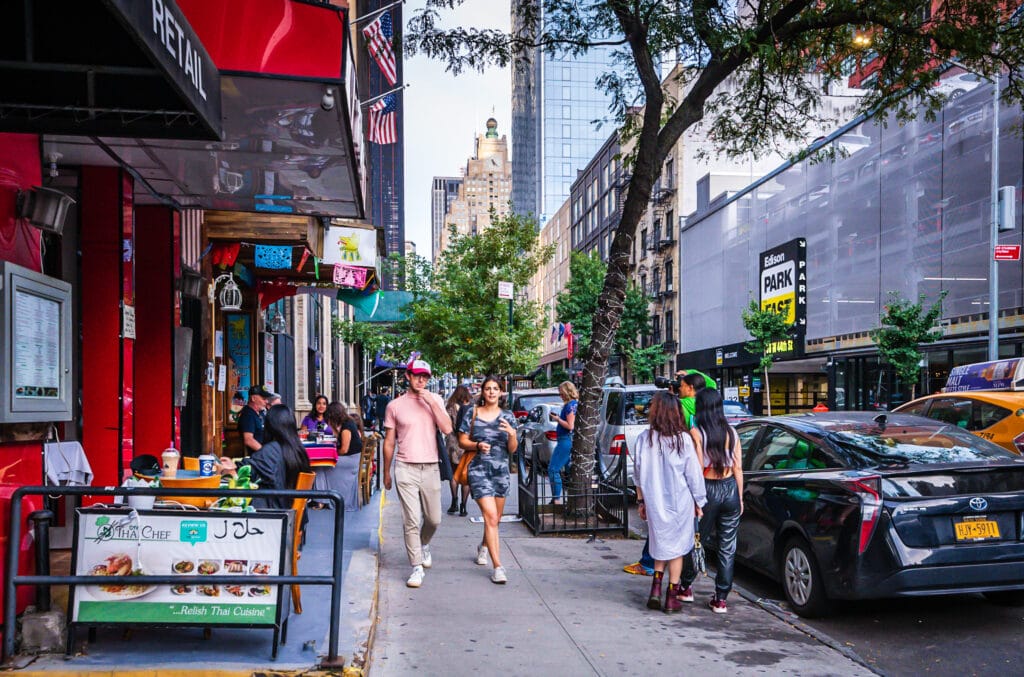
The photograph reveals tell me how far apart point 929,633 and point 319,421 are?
883cm

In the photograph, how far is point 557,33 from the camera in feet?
37.7

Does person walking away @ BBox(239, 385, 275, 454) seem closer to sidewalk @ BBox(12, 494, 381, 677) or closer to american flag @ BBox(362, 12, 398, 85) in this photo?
sidewalk @ BBox(12, 494, 381, 677)

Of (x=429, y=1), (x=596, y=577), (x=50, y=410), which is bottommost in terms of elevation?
(x=596, y=577)

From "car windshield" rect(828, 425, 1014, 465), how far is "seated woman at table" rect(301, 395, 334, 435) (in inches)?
291

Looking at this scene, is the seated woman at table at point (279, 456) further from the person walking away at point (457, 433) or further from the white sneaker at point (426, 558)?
the person walking away at point (457, 433)

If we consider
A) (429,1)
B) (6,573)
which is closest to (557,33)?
(429,1)

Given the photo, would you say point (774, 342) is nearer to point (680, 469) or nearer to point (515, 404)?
point (515, 404)

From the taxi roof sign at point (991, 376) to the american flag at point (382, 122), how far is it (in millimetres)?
12425

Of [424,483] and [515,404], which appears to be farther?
[515,404]

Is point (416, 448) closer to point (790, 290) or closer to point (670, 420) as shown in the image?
point (670, 420)

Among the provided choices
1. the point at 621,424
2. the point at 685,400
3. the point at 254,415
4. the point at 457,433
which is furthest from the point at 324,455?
the point at 685,400

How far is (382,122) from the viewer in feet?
59.3

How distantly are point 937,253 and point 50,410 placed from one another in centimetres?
2734

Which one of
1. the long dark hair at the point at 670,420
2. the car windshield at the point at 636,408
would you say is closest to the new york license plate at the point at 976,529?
the long dark hair at the point at 670,420
